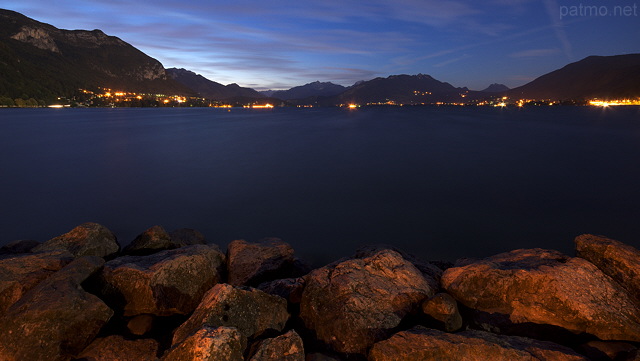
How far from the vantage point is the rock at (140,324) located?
5898 mm

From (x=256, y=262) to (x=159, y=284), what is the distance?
2.14 m

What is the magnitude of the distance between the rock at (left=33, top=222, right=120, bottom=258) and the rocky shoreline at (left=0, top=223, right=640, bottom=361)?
3.74 ft

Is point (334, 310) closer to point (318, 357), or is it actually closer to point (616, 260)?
point (318, 357)

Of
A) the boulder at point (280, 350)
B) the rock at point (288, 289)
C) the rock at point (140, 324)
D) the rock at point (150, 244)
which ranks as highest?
the boulder at point (280, 350)

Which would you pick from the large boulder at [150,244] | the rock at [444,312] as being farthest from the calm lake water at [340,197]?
the rock at [444,312]

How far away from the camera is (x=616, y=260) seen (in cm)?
611

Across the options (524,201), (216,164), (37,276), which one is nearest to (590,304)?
(37,276)

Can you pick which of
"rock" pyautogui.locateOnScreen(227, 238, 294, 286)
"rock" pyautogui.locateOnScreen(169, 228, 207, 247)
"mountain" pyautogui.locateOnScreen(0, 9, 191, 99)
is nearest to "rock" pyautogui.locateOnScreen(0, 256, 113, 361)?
"rock" pyautogui.locateOnScreen(227, 238, 294, 286)

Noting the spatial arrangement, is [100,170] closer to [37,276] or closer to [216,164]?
[216,164]

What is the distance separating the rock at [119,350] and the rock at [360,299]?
2.52 metres

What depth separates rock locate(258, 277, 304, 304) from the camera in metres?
6.23

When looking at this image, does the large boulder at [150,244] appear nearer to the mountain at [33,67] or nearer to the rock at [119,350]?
the rock at [119,350]

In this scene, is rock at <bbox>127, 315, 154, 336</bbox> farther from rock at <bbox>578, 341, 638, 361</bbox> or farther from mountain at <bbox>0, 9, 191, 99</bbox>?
mountain at <bbox>0, 9, 191, 99</bbox>

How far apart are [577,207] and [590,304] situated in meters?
11.8
